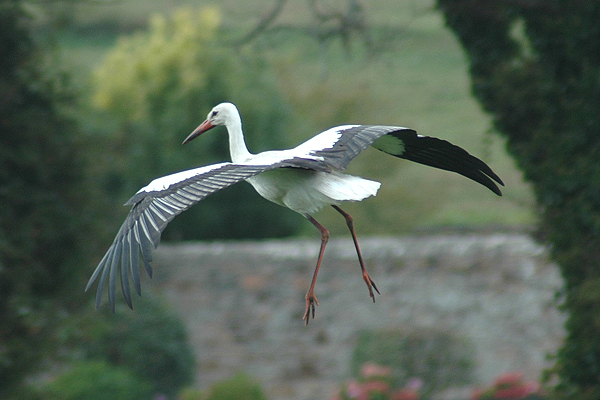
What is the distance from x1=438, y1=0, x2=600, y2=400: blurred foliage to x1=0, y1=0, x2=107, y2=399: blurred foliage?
351cm

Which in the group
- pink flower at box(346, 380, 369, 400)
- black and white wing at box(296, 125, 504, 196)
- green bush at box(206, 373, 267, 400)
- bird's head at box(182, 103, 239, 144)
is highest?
bird's head at box(182, 103, 239, 144)

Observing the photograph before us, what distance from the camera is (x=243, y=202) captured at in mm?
15539

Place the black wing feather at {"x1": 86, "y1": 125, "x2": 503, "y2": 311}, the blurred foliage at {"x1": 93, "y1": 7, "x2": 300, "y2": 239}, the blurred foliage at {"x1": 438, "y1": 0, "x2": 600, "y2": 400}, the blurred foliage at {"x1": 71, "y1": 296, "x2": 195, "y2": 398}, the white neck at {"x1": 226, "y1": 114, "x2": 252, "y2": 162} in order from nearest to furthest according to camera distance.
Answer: the black wing feather at {"x1": 86, "y1": 125, "x2": 503, "y2": 311}
the white neck at {"x1": 226, "y1": 114, "x2": 252, "y2": 162}
the blurred foliage at {"x1": 438, "y1": 0, "x2": 600, "y2": 400}
the blurred foliage at {"x1": 71, "y1": 296, "x2": 195, "y2": 398}
the blurred foliage at {"x1": 93, "y1": 7, "x2": 300, "y2": 239}

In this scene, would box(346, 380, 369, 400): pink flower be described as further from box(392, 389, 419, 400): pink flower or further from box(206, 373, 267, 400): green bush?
box(206, 373, 267, 400): green bush

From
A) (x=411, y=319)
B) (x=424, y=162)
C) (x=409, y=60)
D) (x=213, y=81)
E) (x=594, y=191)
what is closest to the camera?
(x=424, y=162)

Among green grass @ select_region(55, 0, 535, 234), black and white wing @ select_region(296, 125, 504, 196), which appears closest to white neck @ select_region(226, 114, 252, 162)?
black and white wing @ select_region(296, 125, 504, 196)

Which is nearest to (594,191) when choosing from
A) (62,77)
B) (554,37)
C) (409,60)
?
(554,37)

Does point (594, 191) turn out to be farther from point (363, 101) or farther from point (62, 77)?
point (363, 101)

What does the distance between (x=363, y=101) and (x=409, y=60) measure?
15215mm

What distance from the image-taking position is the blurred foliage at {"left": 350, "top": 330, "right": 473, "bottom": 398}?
10453 mm

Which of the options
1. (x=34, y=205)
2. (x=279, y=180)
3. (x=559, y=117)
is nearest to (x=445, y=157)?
(x=279, y=180)

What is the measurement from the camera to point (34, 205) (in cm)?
818

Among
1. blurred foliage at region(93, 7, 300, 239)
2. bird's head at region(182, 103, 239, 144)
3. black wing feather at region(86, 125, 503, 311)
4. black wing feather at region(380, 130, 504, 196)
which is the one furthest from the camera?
blurred foliage at region(93, 7, 300, 239)

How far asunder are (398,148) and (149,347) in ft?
22.7
